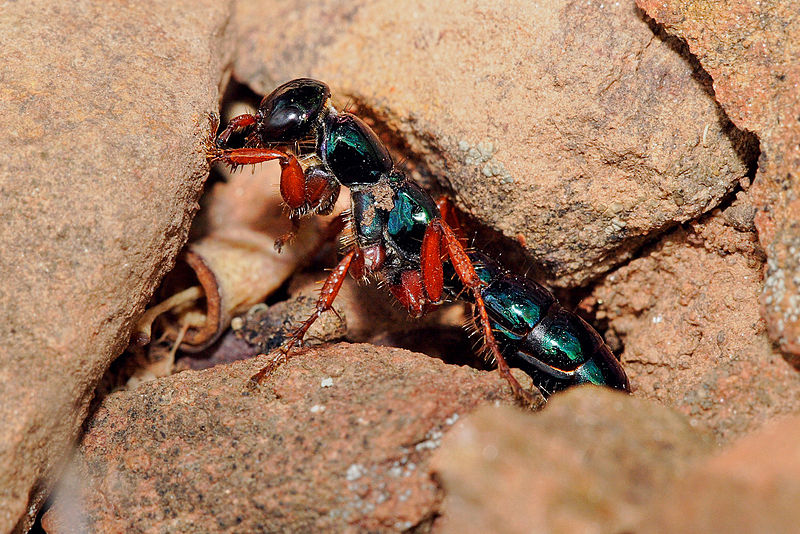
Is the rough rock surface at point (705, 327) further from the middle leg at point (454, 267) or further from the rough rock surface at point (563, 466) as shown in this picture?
the middle leg at point (454, 267)

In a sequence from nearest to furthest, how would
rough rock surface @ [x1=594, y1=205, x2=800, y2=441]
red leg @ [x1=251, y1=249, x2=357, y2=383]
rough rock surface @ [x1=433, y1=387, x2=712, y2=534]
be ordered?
rough rock surface @ [x1=433, y1=387, x2=712, y2=534] < rough rock surface @ [x1=594, y1=205, x2=800, y2=441] < red leg @ [x1=251, y1=249, x2=357, y2=383]

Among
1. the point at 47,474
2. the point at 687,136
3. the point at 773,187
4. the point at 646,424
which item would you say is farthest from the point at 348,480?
the point at 687,136

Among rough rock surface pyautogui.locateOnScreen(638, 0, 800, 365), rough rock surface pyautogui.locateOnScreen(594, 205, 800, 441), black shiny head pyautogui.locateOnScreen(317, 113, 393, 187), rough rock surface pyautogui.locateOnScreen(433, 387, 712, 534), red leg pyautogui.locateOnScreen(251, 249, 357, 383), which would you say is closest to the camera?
rough rock surface pyautogui.locateOnScreen(433, 387, 712, 534)

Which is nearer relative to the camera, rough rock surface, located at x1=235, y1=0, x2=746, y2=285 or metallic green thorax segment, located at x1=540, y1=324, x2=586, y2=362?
rough rock surface, located at x1=235, y1=0, x2=746, y2=285

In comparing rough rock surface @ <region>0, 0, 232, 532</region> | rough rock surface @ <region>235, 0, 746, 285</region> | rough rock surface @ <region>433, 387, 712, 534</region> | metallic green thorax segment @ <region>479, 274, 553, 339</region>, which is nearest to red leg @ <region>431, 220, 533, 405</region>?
metallic green thorax segment @ <region>479, 274, 553, 339</region>

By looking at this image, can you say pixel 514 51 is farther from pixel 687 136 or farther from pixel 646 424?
pixel 646 424

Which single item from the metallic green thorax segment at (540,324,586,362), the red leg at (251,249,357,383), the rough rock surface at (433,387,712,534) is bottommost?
the red leg at (251,249,357,383)

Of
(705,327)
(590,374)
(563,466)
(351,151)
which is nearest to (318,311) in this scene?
(351,151)

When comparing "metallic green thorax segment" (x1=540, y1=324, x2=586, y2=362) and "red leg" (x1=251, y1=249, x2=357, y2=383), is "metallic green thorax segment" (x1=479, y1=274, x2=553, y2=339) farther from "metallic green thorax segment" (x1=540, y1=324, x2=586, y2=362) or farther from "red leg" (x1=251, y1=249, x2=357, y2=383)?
"red leg" (x1=251, y1=249, x2=357, y2=383)
